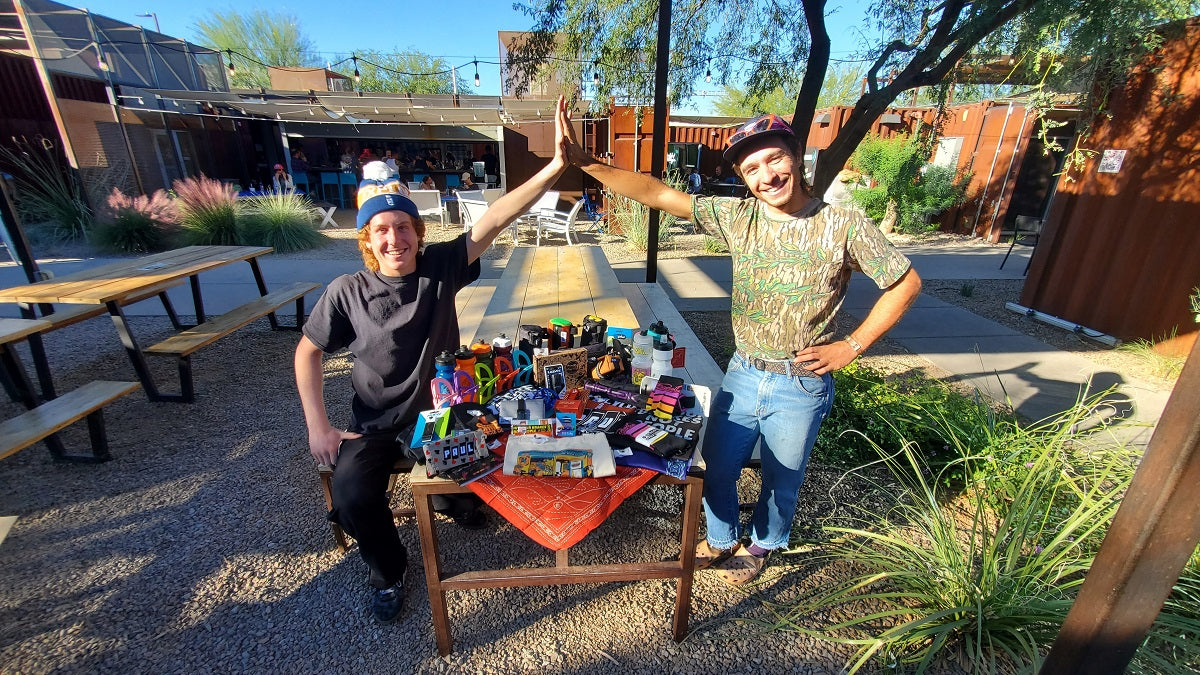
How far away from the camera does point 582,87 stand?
5.97m

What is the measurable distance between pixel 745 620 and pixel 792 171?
1.72 m

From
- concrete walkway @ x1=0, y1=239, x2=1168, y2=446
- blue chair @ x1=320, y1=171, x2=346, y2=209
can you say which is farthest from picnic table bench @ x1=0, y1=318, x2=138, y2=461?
blue chair @ x1=320, y1=171, x2=346, y2=209

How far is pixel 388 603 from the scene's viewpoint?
200 cm

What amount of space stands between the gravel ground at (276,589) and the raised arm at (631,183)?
1.60 meters

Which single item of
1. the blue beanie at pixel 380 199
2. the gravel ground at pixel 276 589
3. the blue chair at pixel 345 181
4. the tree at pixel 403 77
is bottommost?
the gravel ground at pixel 276 589

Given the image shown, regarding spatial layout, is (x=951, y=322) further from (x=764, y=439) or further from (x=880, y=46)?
(x=764, y=439)

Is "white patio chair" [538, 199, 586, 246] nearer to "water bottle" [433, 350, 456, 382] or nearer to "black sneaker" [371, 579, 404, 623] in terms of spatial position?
"water bottle" [433, 350, 456, 382]

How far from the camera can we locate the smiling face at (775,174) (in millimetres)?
1628

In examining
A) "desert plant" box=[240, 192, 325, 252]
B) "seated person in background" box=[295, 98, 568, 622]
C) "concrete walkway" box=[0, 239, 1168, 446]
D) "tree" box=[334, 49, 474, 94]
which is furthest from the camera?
"tree" box=[334, 49, 474, 94]

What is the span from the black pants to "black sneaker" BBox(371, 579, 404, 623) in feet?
0.11

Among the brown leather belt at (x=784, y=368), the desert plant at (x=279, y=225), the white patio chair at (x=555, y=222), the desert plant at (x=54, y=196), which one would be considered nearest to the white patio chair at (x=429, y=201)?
the desert plant at (x=279, y=225)

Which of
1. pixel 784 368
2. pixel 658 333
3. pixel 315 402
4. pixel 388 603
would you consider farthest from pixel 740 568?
pixel 315 402

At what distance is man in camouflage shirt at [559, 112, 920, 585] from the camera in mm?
1663

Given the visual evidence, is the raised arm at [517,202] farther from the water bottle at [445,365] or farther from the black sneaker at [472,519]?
the black sneaker at [472,519]
